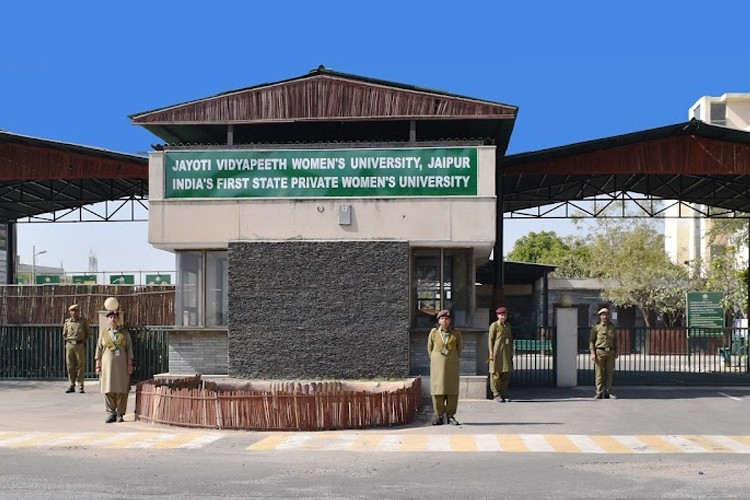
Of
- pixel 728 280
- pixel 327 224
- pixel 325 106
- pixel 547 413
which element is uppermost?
pixel 325 106

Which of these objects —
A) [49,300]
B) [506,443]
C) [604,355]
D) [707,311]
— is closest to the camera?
[506,443]

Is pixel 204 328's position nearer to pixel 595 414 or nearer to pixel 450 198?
pixel 450 198

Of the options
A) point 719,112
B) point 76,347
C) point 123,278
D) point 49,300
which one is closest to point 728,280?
point 123,278

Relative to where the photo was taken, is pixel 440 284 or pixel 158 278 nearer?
pixel 440 284

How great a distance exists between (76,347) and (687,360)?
19032 millimetres

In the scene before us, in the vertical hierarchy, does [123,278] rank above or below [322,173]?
below

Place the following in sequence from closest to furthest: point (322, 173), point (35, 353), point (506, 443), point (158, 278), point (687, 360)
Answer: point (506, 443), point (322, 173), point (35, 353), point (687, 360), point (158, 278)

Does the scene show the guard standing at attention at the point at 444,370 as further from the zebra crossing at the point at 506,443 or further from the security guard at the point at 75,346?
the security guard at the point at 75,346

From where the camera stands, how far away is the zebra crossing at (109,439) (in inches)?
574

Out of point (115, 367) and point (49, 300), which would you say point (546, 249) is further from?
point (115, 367)

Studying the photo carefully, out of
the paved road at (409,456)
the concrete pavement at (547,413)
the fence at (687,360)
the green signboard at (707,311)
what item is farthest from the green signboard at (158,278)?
the paved road at (409,456)

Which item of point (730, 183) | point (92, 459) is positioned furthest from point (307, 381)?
point (730, 183)

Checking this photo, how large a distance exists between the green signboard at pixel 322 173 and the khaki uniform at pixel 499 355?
2.94 m

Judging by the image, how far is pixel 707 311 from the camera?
33750 millimetres
